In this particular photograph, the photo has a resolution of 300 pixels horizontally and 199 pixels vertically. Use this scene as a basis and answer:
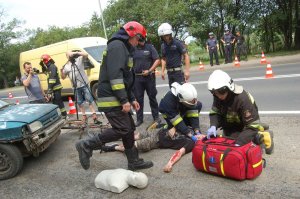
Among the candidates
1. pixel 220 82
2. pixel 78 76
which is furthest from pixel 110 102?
pixel 78 76

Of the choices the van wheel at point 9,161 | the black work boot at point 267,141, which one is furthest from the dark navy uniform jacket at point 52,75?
the black work boot at point 267,141

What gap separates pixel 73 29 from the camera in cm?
5203

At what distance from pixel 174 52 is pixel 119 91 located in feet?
9.77

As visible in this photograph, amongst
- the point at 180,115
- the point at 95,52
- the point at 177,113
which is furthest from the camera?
the point at 95,52

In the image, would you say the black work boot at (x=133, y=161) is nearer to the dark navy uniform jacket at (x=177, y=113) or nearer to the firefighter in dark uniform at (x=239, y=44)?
the dark navy uniform jacket at (x=177, y=113)

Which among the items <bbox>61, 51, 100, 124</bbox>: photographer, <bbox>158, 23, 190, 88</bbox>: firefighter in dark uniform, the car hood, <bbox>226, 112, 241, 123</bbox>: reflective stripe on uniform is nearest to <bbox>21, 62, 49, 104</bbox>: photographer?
<bbox>61, 51, 100, 124</bbox>: photographer

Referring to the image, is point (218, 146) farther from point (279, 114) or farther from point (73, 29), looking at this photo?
point (73, 29)

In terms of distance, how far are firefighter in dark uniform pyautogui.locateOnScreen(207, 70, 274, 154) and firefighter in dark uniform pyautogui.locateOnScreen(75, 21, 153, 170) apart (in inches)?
42.4

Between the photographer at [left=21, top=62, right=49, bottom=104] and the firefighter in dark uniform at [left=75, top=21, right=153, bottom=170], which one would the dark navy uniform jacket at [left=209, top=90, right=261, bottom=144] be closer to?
the firefighter in dark uniform at [left=75, top=21, right=153, bottom=170]

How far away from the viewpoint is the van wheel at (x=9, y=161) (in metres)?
5.10

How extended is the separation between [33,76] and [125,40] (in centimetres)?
447

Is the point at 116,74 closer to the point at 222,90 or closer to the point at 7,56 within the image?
the point at 222,90

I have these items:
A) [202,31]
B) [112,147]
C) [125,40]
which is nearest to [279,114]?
[112,147]

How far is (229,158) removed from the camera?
13.0 feet
